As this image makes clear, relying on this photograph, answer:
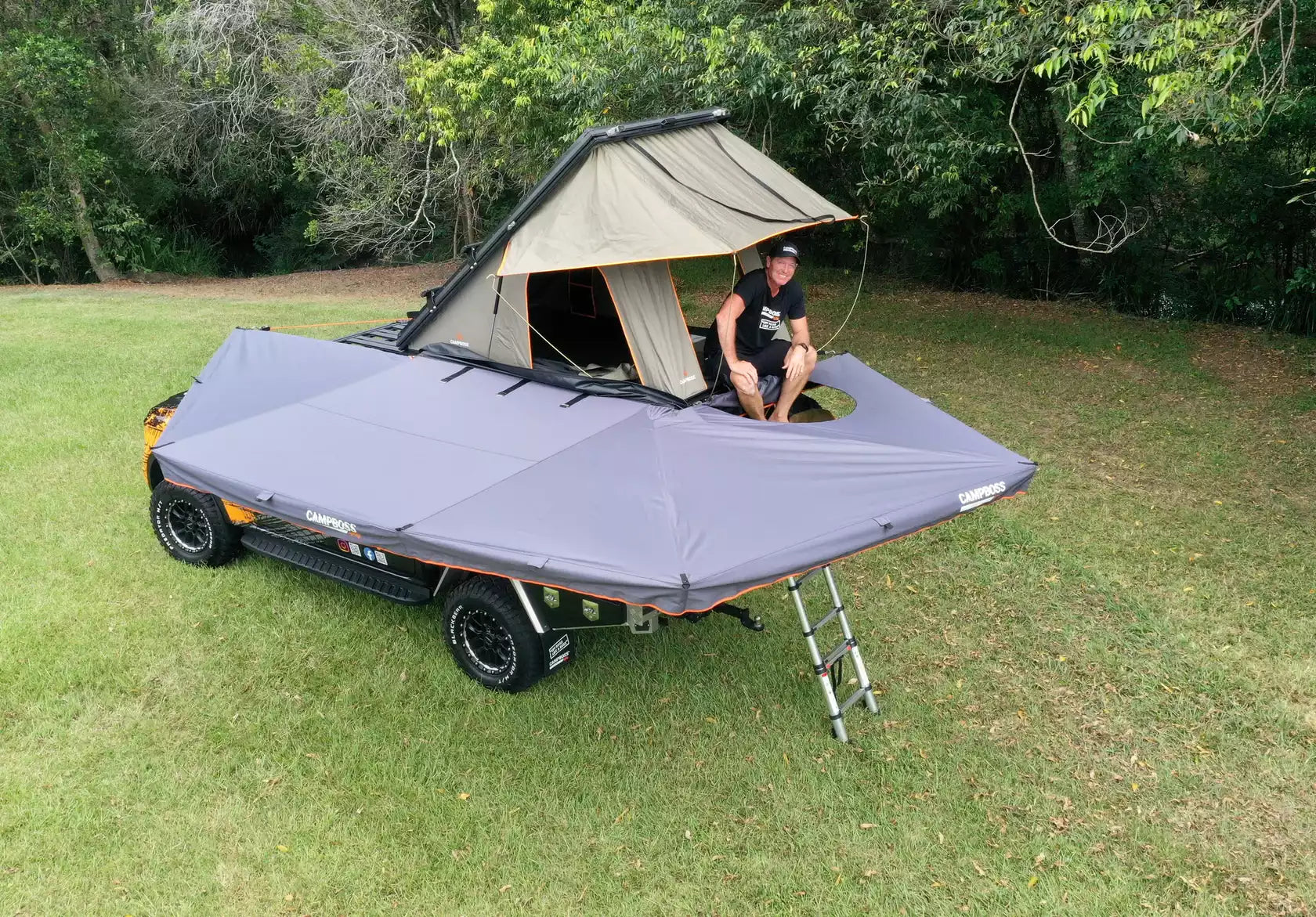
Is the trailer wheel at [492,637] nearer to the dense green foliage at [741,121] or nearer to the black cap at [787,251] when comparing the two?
the black cap at [787,251]

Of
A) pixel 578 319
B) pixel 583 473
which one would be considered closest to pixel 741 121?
pixel 578 319

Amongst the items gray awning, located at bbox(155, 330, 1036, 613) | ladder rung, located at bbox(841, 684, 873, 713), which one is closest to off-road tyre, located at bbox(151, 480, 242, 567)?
gray awning, located at bbox(155, 330, 1036, 613)

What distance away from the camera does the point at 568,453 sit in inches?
209

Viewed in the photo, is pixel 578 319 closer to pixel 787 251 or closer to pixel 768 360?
pixel 768 360

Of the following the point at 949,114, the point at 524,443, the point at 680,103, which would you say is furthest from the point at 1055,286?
the point at 524,443

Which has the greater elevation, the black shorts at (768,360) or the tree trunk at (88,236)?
the black shorts at (768,360)

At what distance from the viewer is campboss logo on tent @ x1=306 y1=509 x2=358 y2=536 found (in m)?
5.00

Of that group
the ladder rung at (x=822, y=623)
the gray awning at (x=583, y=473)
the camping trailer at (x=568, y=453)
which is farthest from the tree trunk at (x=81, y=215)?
the ladder rung at (x=822, y=623)

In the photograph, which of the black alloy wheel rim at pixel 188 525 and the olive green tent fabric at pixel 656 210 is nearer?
the olive green tent fabric at pixel 656 210

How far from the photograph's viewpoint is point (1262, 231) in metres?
12.9

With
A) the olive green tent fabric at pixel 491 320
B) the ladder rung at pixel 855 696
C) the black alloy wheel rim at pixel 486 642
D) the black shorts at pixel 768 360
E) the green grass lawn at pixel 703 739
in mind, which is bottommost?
the green grass lawn at pixel 703 739

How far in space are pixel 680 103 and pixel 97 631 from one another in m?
8.00

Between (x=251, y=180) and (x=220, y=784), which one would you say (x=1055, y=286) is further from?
(x=251, y=180)

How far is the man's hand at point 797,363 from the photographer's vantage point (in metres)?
6.32
